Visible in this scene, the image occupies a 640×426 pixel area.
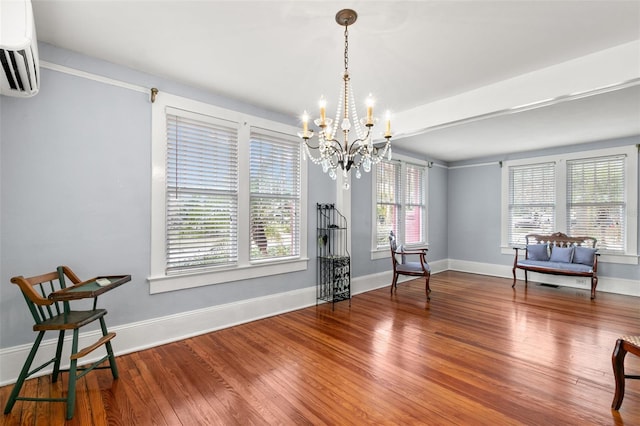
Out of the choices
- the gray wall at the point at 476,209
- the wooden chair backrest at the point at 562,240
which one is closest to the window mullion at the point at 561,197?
the wooden chair backrest at the point at 562,240

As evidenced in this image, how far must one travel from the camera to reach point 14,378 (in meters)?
2.31

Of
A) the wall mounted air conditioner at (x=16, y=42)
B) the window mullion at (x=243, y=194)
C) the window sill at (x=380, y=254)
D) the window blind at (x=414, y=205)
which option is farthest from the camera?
the window blind at (x=414, y=205)

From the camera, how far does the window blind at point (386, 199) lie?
5.42 metres

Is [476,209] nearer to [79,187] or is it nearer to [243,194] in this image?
[243,194]

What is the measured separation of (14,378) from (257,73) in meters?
3.22

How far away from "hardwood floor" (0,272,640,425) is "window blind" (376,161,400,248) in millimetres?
1845

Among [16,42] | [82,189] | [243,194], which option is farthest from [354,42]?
[82,189]

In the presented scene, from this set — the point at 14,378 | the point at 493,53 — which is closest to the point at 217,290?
the point at 14,378

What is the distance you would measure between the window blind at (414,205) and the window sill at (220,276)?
276cm

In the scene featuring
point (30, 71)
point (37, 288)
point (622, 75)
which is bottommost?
point (37, 288)

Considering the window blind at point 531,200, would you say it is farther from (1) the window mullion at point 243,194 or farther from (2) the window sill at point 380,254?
(1) the window mullion at point 243,194

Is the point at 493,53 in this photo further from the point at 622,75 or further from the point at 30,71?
the point at 30,71

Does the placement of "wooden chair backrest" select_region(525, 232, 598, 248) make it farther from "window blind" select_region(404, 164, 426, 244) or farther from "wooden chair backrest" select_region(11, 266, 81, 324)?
"wooden chair backrest" select_region(11, 266, 81, 324)

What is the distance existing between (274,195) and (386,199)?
2.51 m
